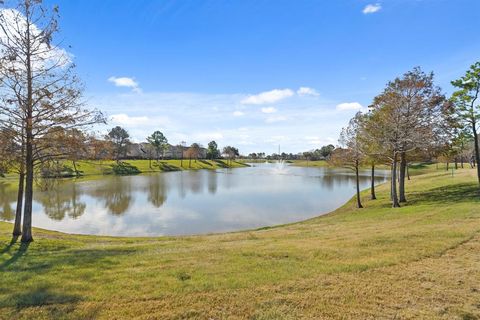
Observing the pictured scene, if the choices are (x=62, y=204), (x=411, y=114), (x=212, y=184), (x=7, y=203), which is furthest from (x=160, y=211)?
(x=212, y=184)

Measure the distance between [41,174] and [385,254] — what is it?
14229mm

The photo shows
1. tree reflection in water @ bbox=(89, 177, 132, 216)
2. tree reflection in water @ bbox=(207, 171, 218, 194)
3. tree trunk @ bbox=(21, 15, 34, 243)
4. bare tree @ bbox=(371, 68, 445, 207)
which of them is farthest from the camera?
tree reflection in water @ bbox=(207, 171, 218, 194)

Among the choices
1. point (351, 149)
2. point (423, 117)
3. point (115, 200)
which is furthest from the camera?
point (115, 200)

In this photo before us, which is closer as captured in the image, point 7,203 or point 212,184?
point 7,203

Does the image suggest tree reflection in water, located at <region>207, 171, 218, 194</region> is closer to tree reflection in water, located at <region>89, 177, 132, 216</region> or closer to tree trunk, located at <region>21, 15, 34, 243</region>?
tree reflection in water, located at <region>89, 177, 132, 216</region>

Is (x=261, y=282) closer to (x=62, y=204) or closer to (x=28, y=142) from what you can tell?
(x=28, y=142)

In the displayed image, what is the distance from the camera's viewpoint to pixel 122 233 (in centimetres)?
1856

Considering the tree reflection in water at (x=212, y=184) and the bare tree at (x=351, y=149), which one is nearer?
the bare tree at (x=351, y=149)

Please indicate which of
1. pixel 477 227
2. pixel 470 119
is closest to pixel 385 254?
pixel 477 227

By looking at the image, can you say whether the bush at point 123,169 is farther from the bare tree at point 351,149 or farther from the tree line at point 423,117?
the tree line at point 423,117

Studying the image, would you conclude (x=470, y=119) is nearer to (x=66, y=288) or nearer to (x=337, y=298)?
(x=337, y=298)

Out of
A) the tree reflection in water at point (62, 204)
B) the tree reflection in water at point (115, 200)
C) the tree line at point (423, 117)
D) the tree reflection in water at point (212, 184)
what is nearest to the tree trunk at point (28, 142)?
the tree reflection in water at point (62, 204)

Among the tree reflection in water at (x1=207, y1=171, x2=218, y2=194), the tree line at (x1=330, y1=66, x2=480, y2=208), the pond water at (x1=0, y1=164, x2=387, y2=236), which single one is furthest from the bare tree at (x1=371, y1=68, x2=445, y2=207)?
the tree reflection in water at (x1=207, y1=171, x2=218, y2=194)

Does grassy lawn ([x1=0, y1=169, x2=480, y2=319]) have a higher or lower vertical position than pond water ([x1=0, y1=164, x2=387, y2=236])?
higher
